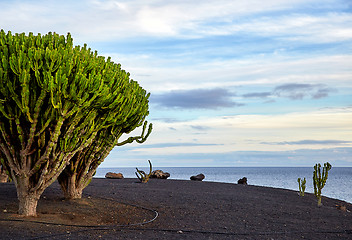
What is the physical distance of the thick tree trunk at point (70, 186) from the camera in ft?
46.3

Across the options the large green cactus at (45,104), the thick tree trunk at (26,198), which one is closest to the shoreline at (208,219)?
the thick tree trunk at (26,198)

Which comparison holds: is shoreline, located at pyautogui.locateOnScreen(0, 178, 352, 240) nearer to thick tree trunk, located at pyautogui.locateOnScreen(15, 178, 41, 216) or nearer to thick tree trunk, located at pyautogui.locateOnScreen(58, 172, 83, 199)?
thick tree trunk, located at pyautogui.locateOnScreen(58, 172, 83, 199)

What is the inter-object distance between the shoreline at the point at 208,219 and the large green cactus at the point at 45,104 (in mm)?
1656

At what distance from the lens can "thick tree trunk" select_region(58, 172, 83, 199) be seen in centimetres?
1411

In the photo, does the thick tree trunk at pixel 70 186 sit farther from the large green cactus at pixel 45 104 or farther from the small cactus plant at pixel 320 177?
the small cactus plant at pixel 320 177

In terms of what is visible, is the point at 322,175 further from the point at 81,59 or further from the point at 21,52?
the point at 21,52

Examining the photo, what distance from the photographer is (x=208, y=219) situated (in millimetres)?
12820

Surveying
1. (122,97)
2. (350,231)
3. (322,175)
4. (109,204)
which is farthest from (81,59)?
(322,175)

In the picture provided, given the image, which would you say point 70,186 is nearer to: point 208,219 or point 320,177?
point 208,219

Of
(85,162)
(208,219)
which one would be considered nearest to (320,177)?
(208,219)

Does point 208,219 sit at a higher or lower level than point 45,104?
lower

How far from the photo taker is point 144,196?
55.2 feet

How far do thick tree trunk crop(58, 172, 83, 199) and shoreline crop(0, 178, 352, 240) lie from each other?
50 cm

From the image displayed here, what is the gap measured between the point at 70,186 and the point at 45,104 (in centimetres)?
419
